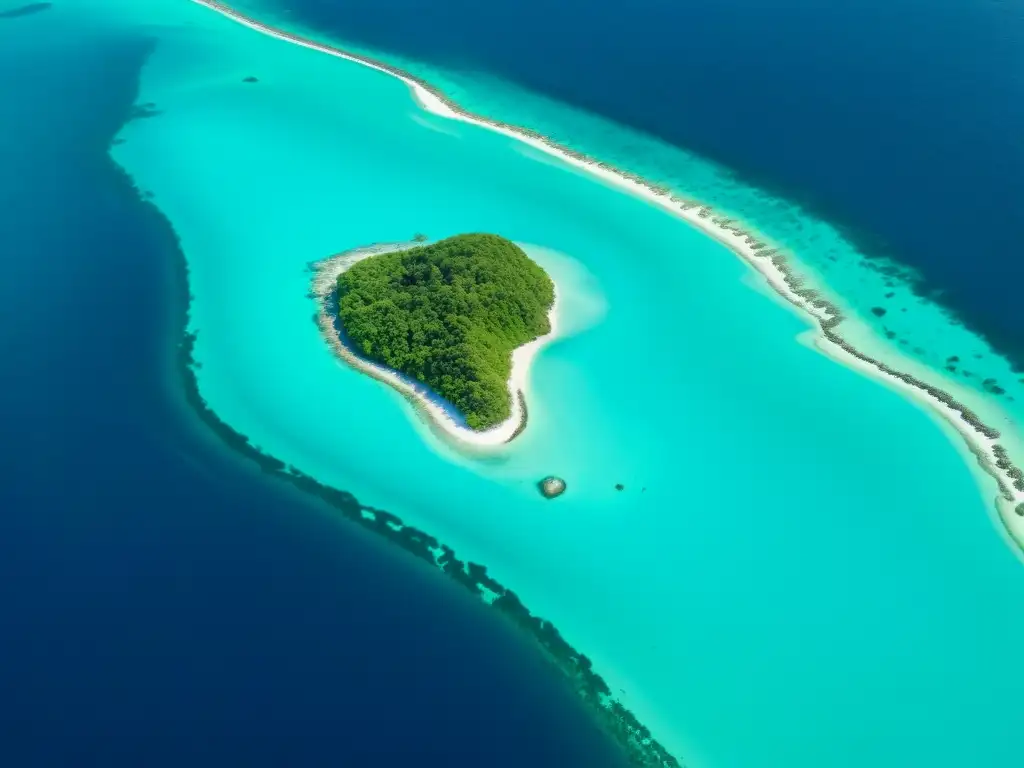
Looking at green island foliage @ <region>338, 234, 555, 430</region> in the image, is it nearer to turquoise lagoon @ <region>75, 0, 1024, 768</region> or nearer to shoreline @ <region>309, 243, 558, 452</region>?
shoreline @ <region>309, 243, 558, 452</region>

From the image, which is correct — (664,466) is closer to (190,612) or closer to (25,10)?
(190,612)

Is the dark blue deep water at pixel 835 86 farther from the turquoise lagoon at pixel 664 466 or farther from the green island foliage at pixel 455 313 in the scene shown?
the green island foliage at pixel 455 313

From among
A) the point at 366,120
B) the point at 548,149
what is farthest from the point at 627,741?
the point at 366,120

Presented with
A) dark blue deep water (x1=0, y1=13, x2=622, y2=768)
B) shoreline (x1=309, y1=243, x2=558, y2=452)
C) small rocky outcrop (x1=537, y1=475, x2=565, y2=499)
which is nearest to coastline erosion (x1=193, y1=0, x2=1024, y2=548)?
shoreline (x1=309, y1=243, x2=558, y2=452)

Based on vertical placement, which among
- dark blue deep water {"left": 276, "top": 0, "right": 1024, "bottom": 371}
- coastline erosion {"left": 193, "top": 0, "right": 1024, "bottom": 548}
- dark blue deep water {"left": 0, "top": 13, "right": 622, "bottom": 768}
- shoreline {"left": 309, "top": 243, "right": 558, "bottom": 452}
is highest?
dark blue deep water {"left": 276, "top": 0, "right": 1024, "bottom": 371}

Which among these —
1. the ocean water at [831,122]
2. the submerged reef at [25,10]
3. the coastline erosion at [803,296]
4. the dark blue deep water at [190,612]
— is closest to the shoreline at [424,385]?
the dark blue deep water at [190,612]

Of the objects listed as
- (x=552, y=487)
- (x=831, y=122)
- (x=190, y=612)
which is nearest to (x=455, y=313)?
(x=552, y=487)

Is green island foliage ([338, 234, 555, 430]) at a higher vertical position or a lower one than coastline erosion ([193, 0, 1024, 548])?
lower
